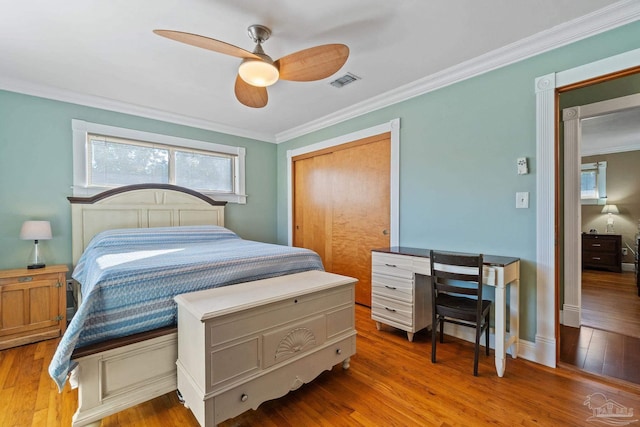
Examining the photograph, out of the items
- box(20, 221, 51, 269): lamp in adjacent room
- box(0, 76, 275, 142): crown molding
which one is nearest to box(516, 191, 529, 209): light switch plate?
box(0, 76, 275, 142): crown molding

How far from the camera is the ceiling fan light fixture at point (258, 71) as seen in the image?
1.91m

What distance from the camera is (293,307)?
1.73m

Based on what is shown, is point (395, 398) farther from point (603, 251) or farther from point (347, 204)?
point (603, 251)

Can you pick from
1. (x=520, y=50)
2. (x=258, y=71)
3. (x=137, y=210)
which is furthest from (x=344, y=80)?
(x=137, y=210)

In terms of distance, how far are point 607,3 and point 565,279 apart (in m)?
2.41

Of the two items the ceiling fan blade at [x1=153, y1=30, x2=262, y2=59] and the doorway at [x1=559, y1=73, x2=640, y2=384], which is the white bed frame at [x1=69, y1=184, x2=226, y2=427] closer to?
the ceiling fan blade at [x1=153, y1=30, x2=262, y2=59]

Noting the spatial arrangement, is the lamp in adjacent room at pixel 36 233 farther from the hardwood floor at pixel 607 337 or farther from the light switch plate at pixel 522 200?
the hardwood floor at pixel 607 337

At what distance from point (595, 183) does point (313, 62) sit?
695 cm

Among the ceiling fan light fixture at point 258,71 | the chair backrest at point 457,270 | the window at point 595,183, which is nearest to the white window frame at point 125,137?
the ceiling fan light fixture at point 258,71

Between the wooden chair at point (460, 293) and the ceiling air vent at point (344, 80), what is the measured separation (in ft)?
5.91

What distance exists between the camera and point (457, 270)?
7.33ft

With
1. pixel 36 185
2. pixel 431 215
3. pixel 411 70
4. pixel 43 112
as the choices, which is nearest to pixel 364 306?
pixel 431 215

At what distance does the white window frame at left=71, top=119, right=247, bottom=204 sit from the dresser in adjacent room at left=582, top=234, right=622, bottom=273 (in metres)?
6.75

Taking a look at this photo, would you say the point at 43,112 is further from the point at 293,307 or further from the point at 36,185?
the point at 293,307
